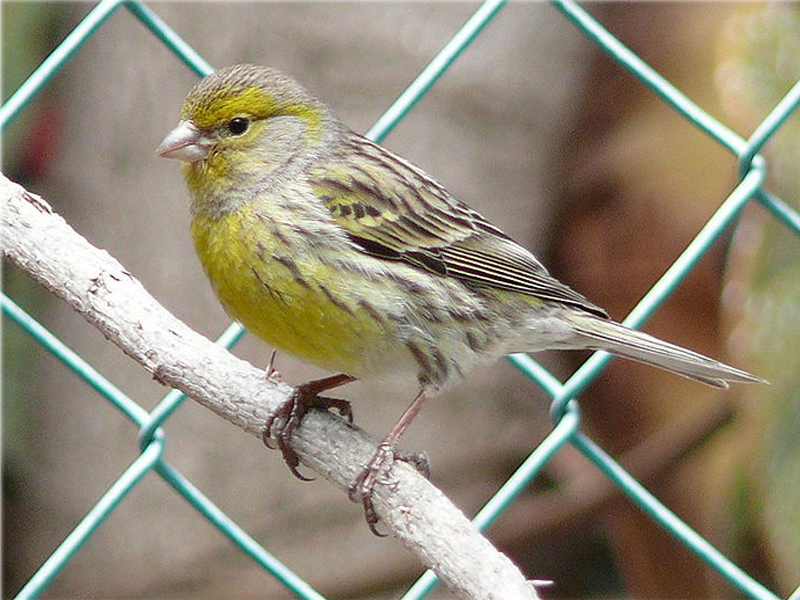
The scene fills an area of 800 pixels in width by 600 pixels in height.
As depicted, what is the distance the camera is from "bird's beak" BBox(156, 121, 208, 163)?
232 centimetres

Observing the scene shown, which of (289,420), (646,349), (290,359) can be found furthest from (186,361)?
(290,359)

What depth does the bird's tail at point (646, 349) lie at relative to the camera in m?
2.39

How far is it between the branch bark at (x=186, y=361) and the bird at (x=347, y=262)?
0.06m

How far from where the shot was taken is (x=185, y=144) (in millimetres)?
2348

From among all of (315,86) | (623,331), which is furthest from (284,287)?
(315,86)

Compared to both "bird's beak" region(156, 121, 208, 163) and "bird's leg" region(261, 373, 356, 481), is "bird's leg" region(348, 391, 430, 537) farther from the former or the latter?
"bird's beak" region(156, 121, 208, 163)

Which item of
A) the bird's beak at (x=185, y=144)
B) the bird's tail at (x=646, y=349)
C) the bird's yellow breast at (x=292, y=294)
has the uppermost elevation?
the bird's tail at (x=646, y=349)

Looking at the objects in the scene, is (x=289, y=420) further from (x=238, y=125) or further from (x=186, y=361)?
(x=238, y=125)

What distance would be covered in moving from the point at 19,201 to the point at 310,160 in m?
0.67

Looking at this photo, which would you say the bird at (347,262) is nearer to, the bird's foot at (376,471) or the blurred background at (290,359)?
the bird's foot at (376,471)

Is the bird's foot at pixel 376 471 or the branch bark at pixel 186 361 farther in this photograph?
the bird's foot at pixel 376 471

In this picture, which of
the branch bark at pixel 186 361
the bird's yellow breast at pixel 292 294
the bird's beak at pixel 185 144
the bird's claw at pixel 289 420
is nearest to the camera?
the branch bark at pixel 186 361

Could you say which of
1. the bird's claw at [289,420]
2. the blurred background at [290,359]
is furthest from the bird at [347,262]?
the blurred background at [290,359]

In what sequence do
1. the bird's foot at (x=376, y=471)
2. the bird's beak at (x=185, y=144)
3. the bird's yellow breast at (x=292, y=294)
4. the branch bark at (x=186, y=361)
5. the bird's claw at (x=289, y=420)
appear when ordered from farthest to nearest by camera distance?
the bird's beak at (x=185, y=144)
the bird's yellow breast at (x=292, y=294)
the bird's claw at (x=289, y=420)
the bird's foot at (x=376, y=471)
the branch bark at (x=186, y=361)
